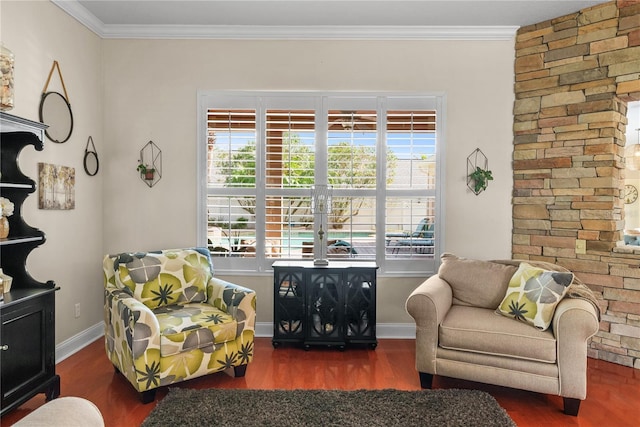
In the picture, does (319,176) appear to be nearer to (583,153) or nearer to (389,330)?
(389,330)

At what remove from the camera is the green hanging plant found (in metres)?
3.56

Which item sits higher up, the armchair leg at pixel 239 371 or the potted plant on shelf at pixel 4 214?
the potted plant on shelf at pixel 4 214

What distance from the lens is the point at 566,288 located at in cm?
254

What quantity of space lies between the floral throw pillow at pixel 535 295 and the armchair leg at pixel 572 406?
17.0 inches

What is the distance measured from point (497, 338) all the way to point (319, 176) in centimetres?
202

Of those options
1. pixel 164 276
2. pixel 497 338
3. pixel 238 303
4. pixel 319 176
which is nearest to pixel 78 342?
pixel 164 276

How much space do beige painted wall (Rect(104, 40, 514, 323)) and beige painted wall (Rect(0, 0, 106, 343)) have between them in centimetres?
18

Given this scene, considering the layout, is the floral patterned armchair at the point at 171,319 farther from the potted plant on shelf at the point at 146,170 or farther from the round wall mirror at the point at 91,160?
the round wall mirror at the point at 91,160

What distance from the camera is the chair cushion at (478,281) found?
2930 mm

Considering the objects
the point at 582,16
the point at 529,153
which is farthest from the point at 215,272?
the point at 582,16

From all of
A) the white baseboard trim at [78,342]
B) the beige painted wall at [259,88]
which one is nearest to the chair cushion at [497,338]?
the beige painted wall at [259,88]

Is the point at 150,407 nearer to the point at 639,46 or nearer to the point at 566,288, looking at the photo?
the point at 566,288

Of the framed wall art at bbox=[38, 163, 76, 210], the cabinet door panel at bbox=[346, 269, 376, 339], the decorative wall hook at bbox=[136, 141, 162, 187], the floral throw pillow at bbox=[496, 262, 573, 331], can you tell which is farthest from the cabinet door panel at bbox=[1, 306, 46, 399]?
the floral throw pillow at bbox=[496, 262, 573, 331]

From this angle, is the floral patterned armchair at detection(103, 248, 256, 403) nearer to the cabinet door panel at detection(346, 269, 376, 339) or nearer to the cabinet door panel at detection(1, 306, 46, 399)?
the cabinet door panel at detection(1, 306, 46, 399)
